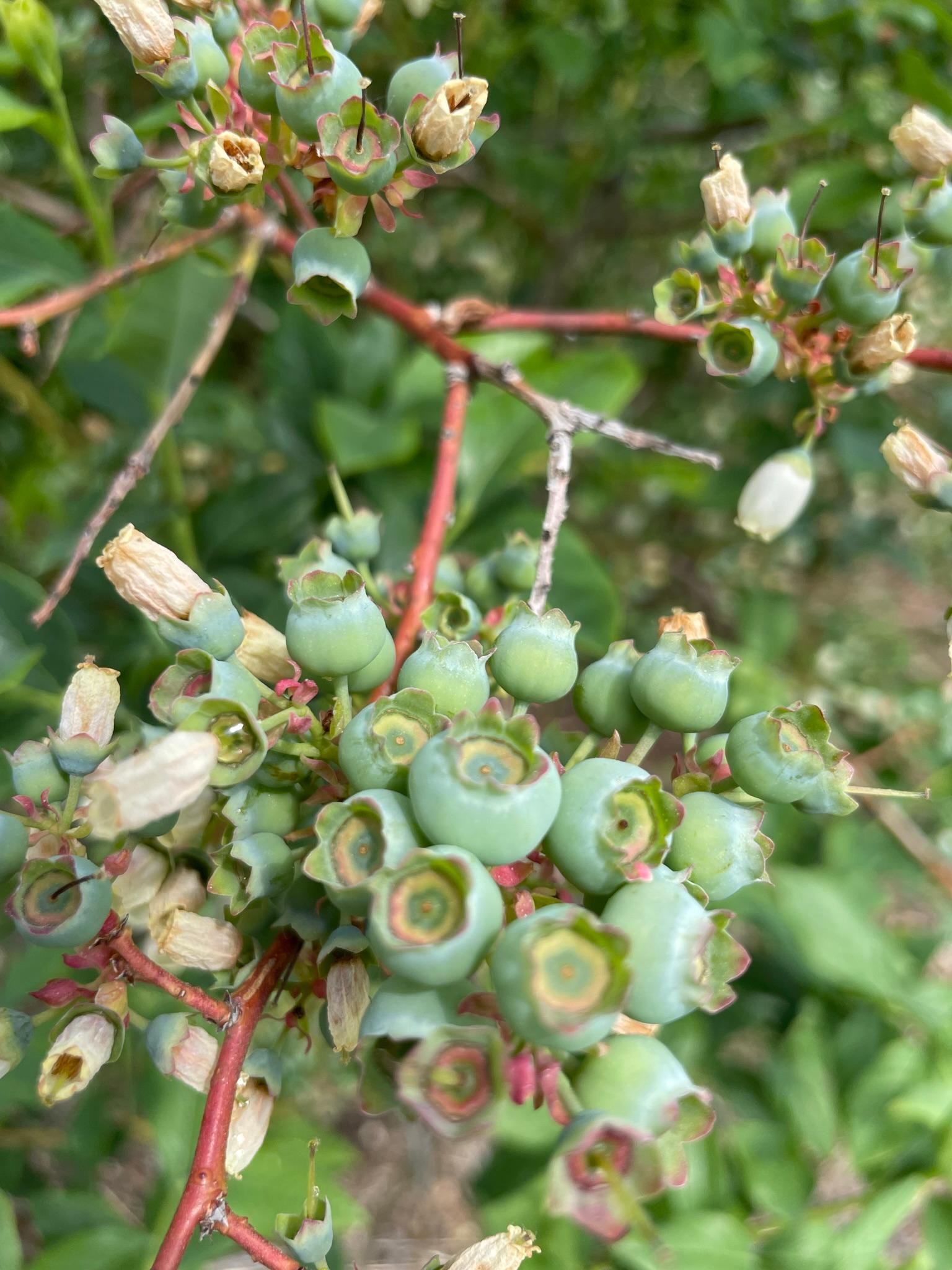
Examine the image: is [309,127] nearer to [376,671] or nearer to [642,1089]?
[376,671]

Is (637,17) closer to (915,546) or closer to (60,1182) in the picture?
(915,546)

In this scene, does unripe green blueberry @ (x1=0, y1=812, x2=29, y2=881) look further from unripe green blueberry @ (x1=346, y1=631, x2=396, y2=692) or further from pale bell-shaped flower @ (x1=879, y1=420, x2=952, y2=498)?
pale bell-shaped flower @ (x1=879, y1=420, x2=952, y2=498)

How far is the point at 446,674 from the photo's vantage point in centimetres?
66

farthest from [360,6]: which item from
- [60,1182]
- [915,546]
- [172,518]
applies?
[915,546]

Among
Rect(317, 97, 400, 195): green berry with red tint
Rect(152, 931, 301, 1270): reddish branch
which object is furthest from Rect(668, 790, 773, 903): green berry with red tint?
Rect(317, 97, 400, 195): green berry with red tint

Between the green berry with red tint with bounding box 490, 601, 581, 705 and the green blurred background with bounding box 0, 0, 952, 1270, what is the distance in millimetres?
610

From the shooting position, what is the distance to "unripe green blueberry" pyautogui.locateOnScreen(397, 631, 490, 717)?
66 cm

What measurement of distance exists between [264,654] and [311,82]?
45cm

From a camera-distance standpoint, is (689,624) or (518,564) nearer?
(689,624)

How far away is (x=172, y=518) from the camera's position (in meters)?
1.51

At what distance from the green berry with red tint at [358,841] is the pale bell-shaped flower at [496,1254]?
27 cm

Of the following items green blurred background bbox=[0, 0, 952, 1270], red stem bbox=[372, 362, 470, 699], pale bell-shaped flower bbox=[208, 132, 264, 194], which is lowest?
green blurred background bbox=[0, 0, 952, 1270]

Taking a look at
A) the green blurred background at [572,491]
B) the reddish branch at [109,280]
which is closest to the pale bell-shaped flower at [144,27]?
the reddish branch at [109,280]

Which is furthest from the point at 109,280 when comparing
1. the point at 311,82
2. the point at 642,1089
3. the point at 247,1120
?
the point at 642,1089
